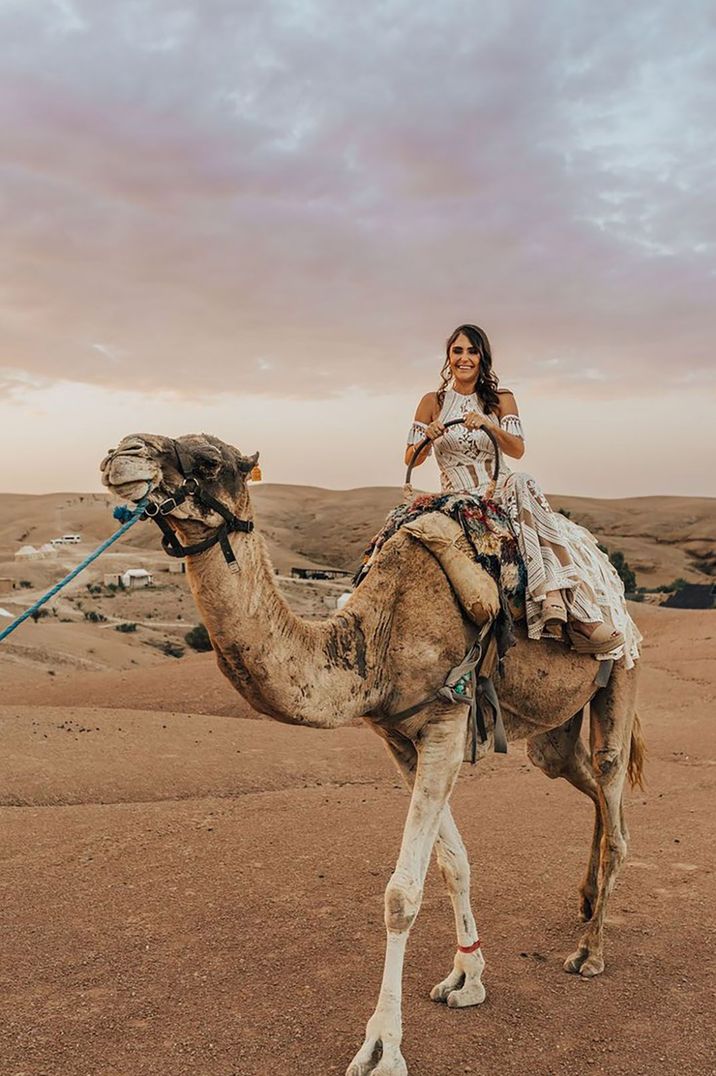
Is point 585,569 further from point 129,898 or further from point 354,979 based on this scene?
point 129,898

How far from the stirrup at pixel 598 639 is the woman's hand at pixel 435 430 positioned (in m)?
1.43

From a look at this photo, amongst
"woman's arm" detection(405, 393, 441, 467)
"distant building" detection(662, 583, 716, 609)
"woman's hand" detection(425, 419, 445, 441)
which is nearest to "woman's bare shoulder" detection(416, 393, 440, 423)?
"woman's arm" detection(405, 393, 441, 467)

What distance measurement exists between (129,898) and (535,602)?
13.4 ft

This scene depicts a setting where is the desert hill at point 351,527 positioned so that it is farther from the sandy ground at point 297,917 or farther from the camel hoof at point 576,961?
the camel hoof at point 576,961

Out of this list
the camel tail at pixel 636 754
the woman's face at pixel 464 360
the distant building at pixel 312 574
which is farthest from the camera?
the distant building at pixel 312 574

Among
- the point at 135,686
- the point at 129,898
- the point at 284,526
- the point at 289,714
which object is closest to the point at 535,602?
the point at 289,714

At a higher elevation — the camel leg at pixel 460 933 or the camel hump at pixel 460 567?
the camel hump at pixel 460 567

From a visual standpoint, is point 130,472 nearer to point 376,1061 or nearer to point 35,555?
point 376,1061

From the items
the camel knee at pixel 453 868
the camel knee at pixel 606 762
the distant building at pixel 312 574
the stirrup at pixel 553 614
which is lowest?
the distant building at pixel 312 574

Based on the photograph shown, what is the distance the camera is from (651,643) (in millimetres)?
24562

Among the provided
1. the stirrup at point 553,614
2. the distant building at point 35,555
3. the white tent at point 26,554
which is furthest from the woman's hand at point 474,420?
the white tent at point 26,554

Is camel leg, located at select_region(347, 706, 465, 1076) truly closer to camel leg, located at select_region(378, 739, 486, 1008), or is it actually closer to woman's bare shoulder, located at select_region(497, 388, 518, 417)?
camel leg, located at select_region(378, 739, 486, 1008)

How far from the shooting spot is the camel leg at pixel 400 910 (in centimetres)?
440

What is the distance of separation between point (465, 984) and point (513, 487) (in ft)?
9.75
